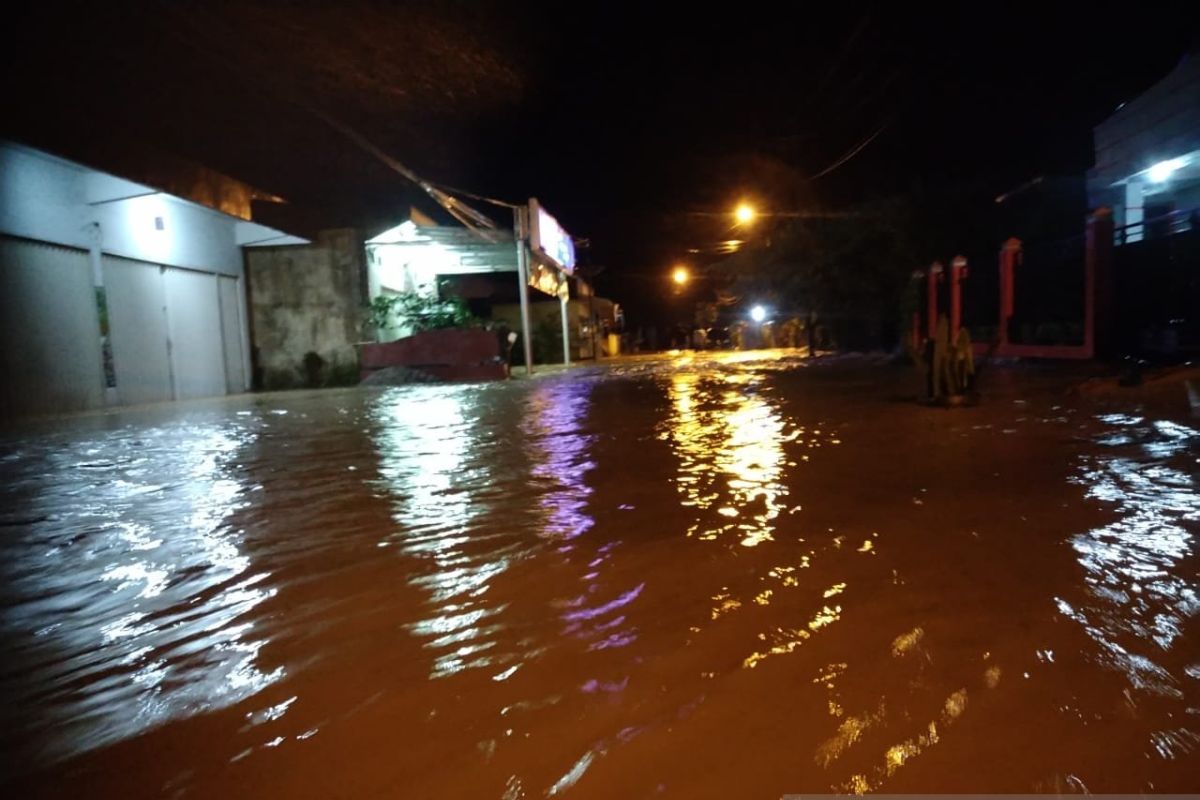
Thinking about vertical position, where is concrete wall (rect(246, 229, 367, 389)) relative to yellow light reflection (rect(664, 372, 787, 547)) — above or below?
above

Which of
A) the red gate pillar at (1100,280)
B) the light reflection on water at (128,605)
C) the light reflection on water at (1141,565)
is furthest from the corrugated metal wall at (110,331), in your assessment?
the red gate pillar at (1100,280)

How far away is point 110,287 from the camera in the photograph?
15109 mm

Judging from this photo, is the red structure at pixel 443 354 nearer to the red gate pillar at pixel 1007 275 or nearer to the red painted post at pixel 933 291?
the red painted post at pixel 933 291

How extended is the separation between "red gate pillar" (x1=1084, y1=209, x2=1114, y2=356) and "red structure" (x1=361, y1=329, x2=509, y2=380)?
44.6 ft

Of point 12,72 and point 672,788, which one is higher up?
point 12,72

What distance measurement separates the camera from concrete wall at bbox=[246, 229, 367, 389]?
2092 centimetres

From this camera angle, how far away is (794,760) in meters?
2.26

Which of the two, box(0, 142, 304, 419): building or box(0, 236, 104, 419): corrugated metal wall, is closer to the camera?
box(0, 236, 104, 419): corrugated metal wall

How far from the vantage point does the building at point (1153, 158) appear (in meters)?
16.3

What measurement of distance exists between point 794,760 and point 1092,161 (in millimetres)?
24853

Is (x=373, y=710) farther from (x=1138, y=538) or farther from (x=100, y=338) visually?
(x=100, y=338)

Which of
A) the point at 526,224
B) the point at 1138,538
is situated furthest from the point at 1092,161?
the point at 1138,538

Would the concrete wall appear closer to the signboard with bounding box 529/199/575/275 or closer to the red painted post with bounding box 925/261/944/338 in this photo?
the signboard with bounding box 529/199/575/275

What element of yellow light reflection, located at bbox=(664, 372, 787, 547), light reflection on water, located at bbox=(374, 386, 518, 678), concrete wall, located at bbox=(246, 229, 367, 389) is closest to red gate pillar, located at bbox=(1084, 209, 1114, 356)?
yellow light reflection, located at bbox=(664, 372, 787, 547)
